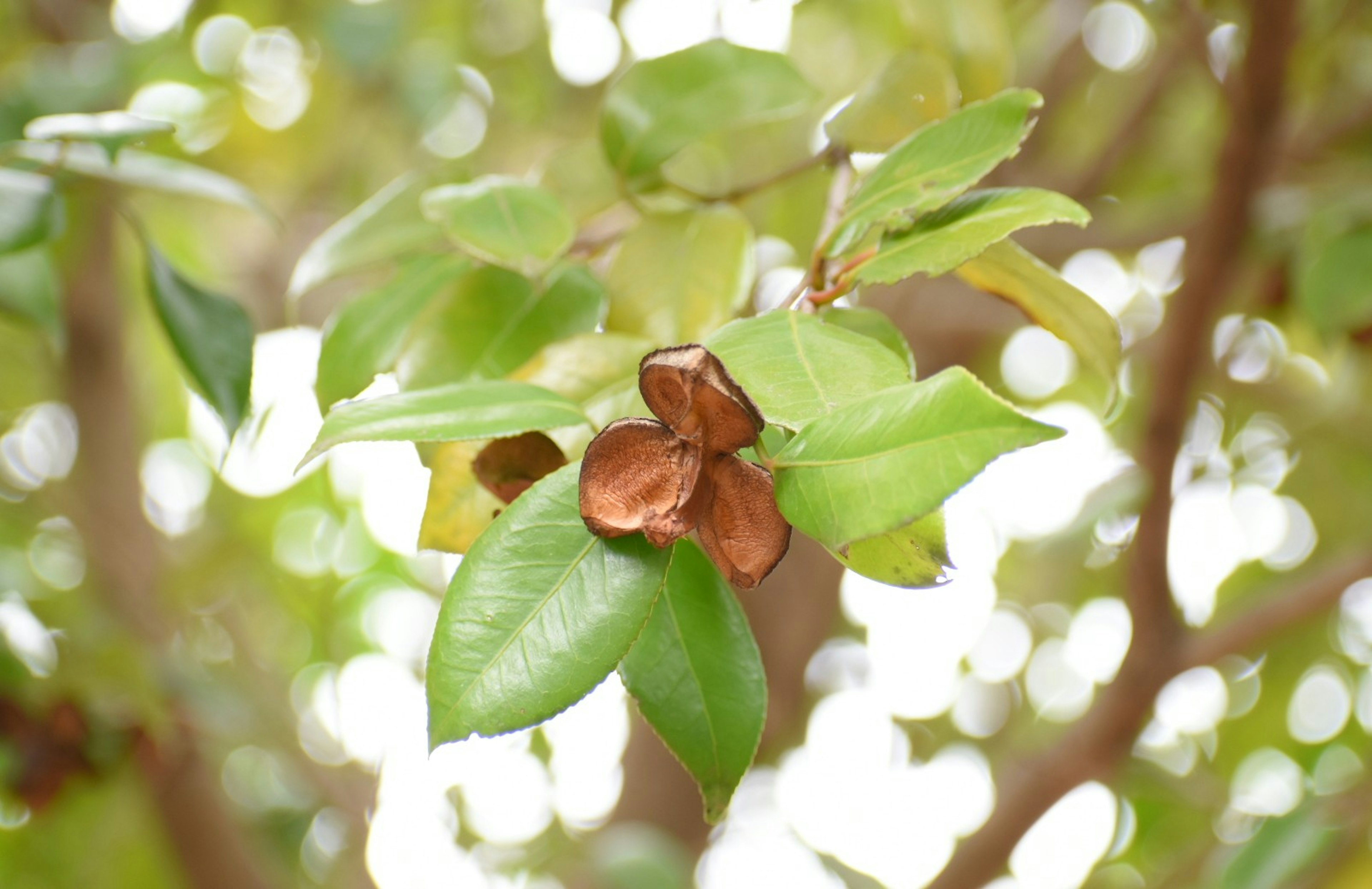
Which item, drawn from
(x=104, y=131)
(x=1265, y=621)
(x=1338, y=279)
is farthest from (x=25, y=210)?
(x=1265, y=621)

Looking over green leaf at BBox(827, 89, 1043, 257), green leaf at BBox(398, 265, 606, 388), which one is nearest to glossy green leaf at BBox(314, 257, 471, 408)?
green leaf at BBox(398, 265, 606, 388)

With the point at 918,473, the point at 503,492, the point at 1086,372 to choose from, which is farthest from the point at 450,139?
the point at 918,473

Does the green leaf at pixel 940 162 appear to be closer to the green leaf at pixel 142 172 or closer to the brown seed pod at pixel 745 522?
the brown seed pod at pixel 745 522

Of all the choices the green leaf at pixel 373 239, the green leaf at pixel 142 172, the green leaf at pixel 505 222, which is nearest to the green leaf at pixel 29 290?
the green leaf at pixel 142 172

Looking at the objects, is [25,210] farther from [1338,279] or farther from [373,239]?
[1338,279]

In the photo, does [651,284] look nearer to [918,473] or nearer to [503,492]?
[503,492]

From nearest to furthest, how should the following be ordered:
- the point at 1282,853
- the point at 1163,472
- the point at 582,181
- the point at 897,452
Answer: the point at 897,452 < the point at 582,181 < the point at 1282,853 < the point at 1163,472

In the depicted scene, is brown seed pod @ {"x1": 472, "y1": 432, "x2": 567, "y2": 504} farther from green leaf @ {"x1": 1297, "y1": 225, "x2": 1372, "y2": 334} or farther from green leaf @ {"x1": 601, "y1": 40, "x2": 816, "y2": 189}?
green leaf @ {"x1": 1297, "y1": 225, "x2": 1372, "y2": 334}
